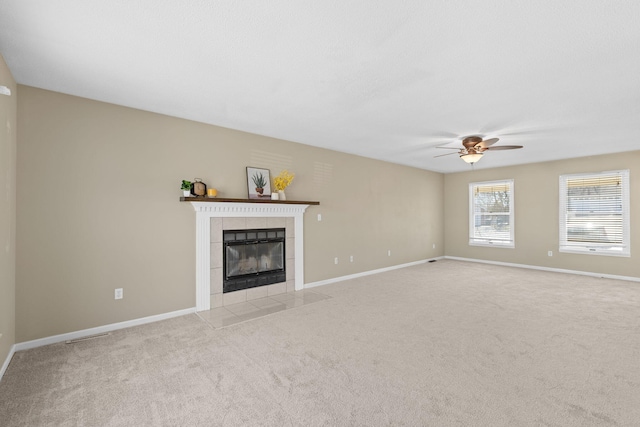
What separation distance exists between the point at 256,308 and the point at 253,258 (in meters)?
0.78

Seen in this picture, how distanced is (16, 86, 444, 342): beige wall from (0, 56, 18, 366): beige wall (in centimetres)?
12

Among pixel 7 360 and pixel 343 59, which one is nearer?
pixel 343 59

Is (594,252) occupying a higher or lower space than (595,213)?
lower

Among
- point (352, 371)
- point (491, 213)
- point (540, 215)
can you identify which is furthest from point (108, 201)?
point (540, 215)

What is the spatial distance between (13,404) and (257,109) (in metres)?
3.21

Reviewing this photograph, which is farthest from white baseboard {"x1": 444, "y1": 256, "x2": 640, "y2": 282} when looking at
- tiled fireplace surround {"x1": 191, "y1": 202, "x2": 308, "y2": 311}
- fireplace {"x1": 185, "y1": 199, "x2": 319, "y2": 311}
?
fireplace {"x1": 185, "y1": 199, "x2": 319, "y2": 311}

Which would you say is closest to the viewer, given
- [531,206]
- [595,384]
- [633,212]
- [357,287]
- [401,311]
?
[595,384]

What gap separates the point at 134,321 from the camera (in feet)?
11.1

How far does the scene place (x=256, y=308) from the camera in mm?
3953

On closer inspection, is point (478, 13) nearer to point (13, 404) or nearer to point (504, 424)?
point (504, 424)

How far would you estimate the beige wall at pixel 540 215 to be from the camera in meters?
5.54

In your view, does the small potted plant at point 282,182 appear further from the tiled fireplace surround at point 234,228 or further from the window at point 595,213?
the window at point 595,213

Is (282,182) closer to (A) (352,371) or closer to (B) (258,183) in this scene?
(B) (258,183)

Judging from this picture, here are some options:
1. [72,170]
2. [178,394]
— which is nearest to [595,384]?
[178,394]
